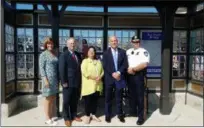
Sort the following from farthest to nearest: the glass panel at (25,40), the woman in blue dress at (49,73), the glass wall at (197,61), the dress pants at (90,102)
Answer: the glass panel at (25,40) → the glass wall at (197,61) → the dress pants at (90,102) → the woman in blue dress at (49,73)

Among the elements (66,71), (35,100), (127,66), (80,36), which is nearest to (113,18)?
(80,36)

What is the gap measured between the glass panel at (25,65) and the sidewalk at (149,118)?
3.05 ft

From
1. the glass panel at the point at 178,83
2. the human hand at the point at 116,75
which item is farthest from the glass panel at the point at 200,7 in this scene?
the human hand at the point at 116,75

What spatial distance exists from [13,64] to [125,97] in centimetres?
289

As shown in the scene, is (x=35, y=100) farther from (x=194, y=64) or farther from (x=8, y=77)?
(x=194, y=64)

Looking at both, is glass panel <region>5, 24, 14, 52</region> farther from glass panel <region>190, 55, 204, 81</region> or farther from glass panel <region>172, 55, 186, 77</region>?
glass panel <region>190, 55, 204, 81</region>

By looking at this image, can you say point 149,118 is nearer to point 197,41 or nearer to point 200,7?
point 197,41

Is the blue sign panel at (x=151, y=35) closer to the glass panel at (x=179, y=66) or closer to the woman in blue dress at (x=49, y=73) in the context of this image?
the glass panel at (x=179, y=66)

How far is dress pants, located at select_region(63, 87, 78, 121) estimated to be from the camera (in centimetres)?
539

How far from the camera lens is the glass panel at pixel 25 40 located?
6930 mm

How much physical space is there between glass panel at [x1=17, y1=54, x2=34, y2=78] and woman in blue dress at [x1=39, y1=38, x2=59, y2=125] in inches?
67.0

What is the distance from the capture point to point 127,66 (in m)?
5.57

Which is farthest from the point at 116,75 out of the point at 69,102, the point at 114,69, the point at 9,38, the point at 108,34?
the point at 9,38

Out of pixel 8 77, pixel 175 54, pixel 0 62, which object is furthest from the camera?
pixel 175 54
